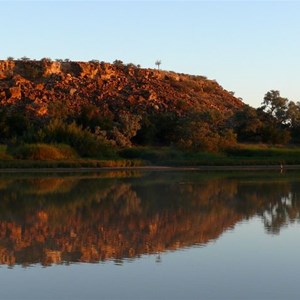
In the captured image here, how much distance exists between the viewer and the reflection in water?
44.4 ft

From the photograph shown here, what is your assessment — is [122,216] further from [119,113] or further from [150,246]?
[119,113]

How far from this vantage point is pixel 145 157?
170ft

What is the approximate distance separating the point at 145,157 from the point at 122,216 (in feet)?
108

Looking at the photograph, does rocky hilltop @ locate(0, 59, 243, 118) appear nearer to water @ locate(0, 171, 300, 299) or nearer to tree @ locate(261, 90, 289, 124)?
tree @ locate(261, 90, 289, 124)

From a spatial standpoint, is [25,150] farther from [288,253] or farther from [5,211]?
[288,253]

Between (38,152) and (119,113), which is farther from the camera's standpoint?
(119,113)

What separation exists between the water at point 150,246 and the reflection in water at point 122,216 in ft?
0.10

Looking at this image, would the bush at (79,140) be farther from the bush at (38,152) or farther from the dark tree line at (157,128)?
the bush at (38,152)

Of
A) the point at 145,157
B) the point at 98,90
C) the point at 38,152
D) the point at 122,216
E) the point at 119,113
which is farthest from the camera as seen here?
the point at 98,90

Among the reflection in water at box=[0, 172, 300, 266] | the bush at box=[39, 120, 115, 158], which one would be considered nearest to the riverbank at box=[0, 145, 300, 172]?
the bush at box=[39, 120, 115, 158]

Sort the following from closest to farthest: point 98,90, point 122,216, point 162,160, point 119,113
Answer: point 122,216 → point 162,160 → point 119,113 → point 98,90

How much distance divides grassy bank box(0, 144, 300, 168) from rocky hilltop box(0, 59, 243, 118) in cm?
1232

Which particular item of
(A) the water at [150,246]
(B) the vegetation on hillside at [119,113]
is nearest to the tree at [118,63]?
(B) the vegetation on hillside at [119,113]

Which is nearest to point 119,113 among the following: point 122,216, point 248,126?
point 248,126
